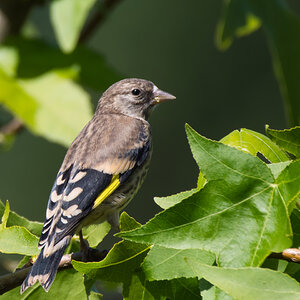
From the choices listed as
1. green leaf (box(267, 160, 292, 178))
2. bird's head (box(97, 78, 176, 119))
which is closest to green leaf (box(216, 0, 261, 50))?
bird's head (box(97, 78, 176, 119))

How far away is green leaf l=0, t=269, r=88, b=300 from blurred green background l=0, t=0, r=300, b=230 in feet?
23.5

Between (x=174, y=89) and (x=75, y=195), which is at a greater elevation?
(x=75, y=195)

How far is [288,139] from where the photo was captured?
2.00 metres

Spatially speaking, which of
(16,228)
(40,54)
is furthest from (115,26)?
(16,228)

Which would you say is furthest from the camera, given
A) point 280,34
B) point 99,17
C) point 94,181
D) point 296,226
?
point 99,17

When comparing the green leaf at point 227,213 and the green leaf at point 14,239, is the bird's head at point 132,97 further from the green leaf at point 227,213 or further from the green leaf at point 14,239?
the green leaf at point 227,213

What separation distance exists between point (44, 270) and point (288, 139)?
0.91 meters

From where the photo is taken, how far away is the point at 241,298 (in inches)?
65.2

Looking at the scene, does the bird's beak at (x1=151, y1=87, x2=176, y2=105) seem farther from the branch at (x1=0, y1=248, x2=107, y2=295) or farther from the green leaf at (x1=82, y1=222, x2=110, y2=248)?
the branch at (x1=0, y1=248, x2=107, y2=295)

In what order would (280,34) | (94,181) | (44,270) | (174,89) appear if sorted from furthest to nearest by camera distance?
(174,89) < (280,34) < (94,181) < (44,270)

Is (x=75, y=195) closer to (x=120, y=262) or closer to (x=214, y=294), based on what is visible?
(x=120, y=262)

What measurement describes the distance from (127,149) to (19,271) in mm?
1361

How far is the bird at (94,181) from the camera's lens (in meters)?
2.44

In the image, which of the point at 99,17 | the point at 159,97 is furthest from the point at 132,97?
the point at 99,17
